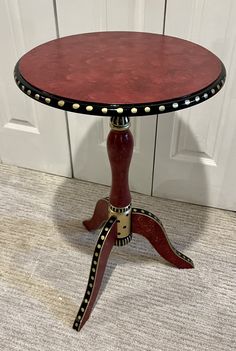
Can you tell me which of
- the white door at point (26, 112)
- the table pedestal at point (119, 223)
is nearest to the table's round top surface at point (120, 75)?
the table pedestal at point (119, 223)

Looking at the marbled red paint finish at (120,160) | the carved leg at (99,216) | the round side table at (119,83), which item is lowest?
the carved leg at (99,216)

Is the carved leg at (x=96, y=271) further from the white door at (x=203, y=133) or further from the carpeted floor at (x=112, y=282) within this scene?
the white door at (x=203, y=133)

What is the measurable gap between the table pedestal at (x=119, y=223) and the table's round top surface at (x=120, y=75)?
14 centimetres

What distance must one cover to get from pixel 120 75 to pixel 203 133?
0.54 metres

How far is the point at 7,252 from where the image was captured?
107cm

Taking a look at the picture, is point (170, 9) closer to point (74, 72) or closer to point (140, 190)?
point (74, 72)

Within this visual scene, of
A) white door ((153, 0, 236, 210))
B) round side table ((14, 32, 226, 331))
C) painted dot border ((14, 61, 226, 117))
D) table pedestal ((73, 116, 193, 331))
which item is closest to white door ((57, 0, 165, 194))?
white door ((153, 0, 236, 210))

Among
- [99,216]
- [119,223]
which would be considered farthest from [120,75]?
[99,216]

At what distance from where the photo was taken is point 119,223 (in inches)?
36.3

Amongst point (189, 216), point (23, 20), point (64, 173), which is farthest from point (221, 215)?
point (23, 20)

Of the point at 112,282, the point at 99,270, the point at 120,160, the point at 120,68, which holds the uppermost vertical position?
the point at 120,68

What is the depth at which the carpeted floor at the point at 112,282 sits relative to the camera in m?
0.87

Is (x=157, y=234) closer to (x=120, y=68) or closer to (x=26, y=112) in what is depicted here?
(x=120, y=68)

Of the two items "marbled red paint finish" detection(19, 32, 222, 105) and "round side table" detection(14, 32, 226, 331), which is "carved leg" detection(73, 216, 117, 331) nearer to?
"round side table" detection(14, 32, 226, 331)
